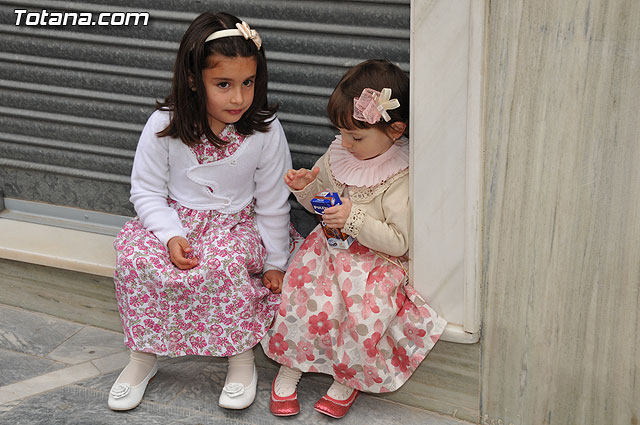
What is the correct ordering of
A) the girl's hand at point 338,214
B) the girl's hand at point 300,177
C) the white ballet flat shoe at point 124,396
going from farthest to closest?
the white ballet flat shoe at point 124,396
the girl's hand at point 300,177
the girl's hand at point 338,214

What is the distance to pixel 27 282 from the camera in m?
3.15

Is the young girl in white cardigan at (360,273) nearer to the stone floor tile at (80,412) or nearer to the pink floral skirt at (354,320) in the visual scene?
the pink floral skirt at (354,320)

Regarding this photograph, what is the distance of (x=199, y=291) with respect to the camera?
8.21 feet

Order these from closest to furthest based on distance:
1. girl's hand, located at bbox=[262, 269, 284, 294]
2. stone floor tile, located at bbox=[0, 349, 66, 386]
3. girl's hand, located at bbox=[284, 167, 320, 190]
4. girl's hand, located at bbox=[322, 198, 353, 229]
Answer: girl's hand, located at bbox=[322, 198, 353, 229] → girl's hand, located at bbox=[284, 167, 320, 190] → girl's hand, located at bbox=[262, 269, 284, 294] → stone floor tile, located at bbox=[0, 349, 66, 386]

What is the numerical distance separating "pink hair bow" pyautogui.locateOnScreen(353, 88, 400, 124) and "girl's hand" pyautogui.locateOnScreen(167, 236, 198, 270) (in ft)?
2.43

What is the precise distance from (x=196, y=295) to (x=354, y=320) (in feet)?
1.72

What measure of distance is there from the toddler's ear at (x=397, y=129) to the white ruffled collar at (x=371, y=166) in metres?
0.05

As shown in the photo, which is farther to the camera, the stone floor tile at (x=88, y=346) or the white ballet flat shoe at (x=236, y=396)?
the stone floor tile at (x=88, y=346)

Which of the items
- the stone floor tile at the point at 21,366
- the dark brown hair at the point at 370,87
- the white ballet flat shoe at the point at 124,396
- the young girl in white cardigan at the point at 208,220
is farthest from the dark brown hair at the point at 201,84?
the stone floor tile at the point at 21,366

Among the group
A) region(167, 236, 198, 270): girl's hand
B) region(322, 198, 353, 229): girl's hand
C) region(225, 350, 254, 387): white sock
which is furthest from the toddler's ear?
region(225, 350, 254, 387): white sock

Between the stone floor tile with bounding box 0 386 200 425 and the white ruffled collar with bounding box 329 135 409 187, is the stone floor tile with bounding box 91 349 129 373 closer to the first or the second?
the stone floor tile with bounding box 0 386 200 425

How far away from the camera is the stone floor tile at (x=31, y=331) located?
297 cm

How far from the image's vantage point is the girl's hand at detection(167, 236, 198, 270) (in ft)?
8.28

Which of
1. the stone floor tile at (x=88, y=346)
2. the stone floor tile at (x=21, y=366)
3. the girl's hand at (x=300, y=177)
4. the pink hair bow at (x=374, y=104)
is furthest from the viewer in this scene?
the stone floor tile at (x=88, y=346)
